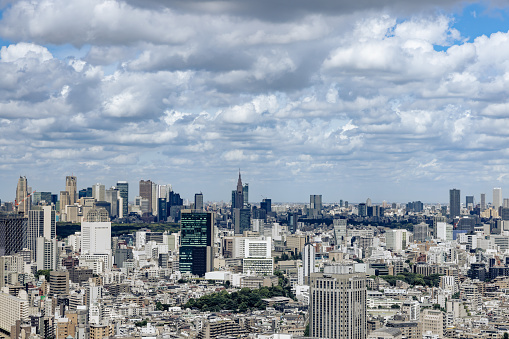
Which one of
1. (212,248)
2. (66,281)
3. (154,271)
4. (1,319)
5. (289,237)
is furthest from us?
(289,237)

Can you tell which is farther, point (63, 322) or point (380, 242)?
point (380, 242)

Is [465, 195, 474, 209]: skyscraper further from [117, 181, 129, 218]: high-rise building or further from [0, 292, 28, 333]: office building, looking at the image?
[0, 292, 28, 333]: office building

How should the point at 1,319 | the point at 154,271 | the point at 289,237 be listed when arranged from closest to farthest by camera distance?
the point at 1,319
the point at 154,271
the point at 289,237

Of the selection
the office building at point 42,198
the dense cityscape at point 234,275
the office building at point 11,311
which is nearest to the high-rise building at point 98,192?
the dense cityscape at point 234,275

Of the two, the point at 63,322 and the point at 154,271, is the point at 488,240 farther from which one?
the point at 63,322

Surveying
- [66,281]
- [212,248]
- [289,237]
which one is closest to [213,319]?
[66,281]

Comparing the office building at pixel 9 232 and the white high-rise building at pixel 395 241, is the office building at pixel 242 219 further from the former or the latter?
the office building at pixel 9 232
